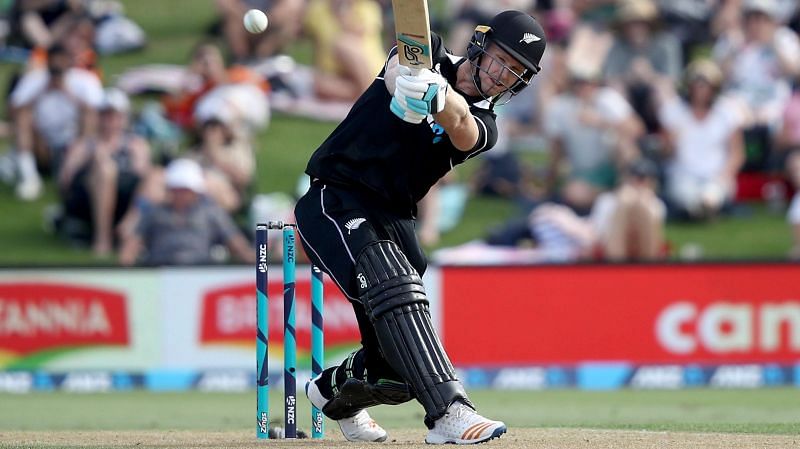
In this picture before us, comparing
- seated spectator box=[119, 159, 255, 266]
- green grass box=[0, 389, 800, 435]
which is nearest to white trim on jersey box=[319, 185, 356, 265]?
green grass box=[0, 389, 800, 435]

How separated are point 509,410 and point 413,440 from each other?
3020mm

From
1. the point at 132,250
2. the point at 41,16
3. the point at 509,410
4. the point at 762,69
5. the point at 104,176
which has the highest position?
the point at 41,16

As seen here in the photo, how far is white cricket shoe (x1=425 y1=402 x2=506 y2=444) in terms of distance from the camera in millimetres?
5797

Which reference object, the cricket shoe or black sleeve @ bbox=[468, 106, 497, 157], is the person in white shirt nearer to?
the cricket shoe

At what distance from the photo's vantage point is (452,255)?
1265 centimetres

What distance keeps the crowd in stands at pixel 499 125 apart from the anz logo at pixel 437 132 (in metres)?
6.12

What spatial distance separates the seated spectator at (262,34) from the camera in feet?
50.2

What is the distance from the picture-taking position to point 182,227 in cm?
1236

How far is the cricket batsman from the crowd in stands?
574 cm

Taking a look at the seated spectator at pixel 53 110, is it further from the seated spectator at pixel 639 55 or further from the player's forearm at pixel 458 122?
the player's forearm at pixel 458 122

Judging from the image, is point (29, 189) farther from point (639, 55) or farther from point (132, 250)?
point (639, 55)

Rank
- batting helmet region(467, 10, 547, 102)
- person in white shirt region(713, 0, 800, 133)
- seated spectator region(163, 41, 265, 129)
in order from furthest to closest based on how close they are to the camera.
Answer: person in white shirt region(713, 0, 800, 133), seated spectator region(163, 41, 265, 129), batting helmet region(467, 10, 547, 102)

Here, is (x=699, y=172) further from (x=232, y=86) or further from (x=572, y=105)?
(x=232, y=86)

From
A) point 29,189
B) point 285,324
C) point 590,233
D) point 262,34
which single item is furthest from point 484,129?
point 262,34
